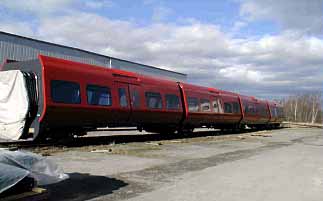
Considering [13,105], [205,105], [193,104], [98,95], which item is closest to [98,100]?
[98,95]

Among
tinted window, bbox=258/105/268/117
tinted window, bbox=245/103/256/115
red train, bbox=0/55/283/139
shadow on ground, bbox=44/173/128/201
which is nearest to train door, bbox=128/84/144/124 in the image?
red train, bbox=0/55/283/139

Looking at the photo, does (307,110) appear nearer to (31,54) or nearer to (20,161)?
(31,54)

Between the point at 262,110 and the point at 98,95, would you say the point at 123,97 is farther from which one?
the point at 262,110

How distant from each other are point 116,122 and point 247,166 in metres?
6.31

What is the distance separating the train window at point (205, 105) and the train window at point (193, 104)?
721 mm

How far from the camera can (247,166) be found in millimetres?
10234

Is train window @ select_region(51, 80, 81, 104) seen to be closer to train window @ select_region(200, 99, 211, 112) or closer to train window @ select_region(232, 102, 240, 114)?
train window @ select_region(200, 99, 211, 112)

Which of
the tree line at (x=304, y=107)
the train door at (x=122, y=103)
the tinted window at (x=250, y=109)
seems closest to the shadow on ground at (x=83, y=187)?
the train door at (x=122, y=103)

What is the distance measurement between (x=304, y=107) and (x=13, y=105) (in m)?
84.5

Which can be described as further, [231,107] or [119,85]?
[231,107]

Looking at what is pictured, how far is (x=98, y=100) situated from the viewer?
13961 millimetres

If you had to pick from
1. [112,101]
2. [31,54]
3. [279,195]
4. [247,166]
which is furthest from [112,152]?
[31,54]

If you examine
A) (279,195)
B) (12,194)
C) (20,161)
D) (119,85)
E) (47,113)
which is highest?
(119,85)

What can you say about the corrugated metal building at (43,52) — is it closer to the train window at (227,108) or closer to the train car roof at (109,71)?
the train car roof at (109,71)
